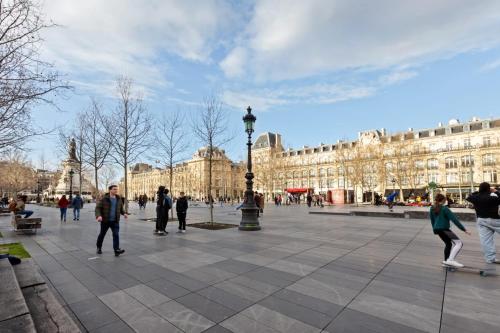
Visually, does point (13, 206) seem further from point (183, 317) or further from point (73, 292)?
point (183, 317)

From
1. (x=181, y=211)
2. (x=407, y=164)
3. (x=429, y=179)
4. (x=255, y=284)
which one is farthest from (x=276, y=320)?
(x=429, y=179)

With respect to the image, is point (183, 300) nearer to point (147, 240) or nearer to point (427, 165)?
point (147, 240)

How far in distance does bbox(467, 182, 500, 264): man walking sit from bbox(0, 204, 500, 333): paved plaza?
37 centimetres

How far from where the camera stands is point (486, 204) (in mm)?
6059

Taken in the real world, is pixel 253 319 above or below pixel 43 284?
below

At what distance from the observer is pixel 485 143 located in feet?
175

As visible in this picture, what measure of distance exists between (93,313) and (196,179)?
3823 inches

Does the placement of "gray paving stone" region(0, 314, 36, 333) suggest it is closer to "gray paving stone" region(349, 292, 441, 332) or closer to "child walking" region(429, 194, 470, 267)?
"gray paving stone" region(349, 292, 441, 332)

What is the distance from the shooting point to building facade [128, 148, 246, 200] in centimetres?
9267

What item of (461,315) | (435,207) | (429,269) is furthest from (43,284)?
(435,207)

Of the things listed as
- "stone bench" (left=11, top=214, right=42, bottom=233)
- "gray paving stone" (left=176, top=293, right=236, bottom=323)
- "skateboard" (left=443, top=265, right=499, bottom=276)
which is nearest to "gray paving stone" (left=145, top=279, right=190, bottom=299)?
"gray paving stone" (left=176, top=293, right=236, bottom=323)

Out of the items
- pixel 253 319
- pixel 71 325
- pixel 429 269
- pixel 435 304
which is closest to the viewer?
pixel 71 325

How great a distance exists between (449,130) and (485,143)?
739 centimetres

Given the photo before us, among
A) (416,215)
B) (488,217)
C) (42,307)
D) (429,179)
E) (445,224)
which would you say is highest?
(429,179)
